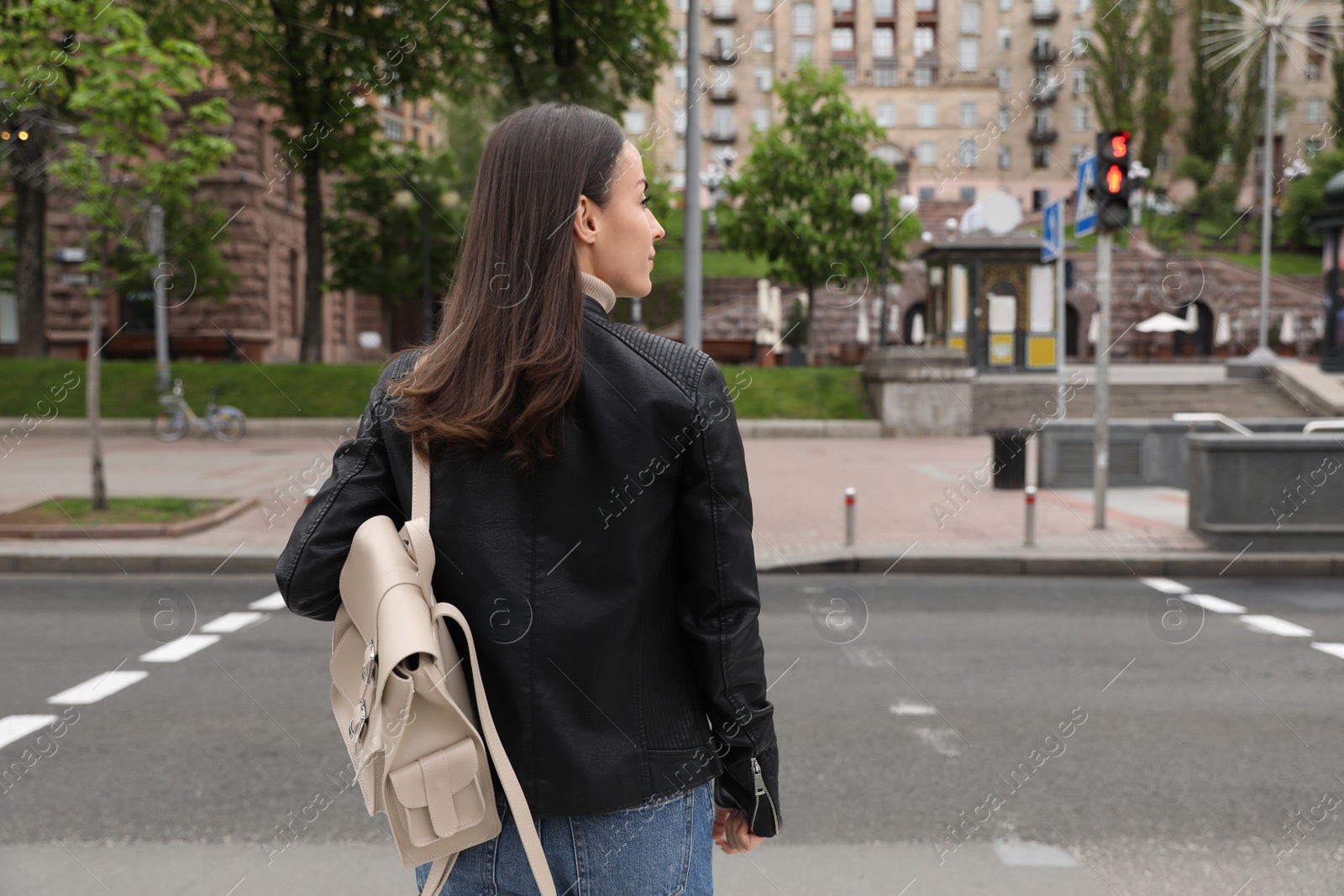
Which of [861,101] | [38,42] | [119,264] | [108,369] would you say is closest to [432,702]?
[38,42]

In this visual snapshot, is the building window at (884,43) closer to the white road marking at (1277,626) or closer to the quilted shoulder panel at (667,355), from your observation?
the white road marking at (1277,626)

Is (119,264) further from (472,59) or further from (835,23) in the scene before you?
(835,23)

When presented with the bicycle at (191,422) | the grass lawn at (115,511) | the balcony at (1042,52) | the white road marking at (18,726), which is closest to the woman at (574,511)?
the white road marking at (18,726)

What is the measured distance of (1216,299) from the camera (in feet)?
160

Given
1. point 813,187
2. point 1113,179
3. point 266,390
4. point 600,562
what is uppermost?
point 813,187

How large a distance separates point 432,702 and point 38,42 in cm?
1255

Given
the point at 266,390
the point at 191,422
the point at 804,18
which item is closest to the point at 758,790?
the point at 191,422

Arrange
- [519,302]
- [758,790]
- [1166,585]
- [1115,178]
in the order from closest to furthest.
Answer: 1. [519,302]
2. [758,790]
3. [1166,585]
4. [1115,178]

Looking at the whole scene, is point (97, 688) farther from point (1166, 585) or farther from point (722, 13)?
point (722, 13)

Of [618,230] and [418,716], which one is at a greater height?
[618,230]

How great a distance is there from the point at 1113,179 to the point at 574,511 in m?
10.3

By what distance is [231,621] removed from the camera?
302 inches

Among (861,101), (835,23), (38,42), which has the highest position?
(835,23)

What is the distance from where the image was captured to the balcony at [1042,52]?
70.9m
